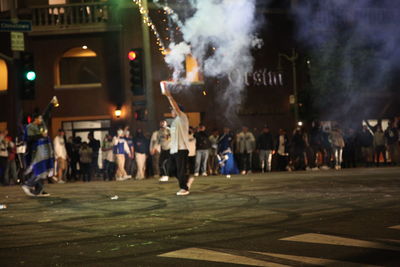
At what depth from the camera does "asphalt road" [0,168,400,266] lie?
7.66 m

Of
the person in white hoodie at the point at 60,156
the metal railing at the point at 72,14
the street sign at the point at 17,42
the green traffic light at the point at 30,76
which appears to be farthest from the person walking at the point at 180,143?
the metal railing at the point at 72,14

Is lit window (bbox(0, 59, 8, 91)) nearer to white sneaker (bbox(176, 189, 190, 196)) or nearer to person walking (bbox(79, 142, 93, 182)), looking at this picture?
person walking (bbox(79, 142, 93, 182))

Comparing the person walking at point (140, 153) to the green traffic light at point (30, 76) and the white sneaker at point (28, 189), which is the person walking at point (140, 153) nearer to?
the green traffic light at point (30, 76)

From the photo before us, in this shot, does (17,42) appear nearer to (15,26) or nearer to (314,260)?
(15,26)

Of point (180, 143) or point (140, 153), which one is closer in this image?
point (180, 143)

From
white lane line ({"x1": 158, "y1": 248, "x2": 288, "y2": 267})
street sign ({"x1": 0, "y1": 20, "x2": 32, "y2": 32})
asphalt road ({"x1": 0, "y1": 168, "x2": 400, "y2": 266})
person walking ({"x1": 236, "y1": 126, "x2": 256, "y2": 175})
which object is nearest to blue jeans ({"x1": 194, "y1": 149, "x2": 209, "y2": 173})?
person walking ({"x1": 236, "y1": 126, "x2": 256, "y2": 175})

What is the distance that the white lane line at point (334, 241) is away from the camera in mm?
8030

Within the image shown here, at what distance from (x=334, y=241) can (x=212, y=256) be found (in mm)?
1535

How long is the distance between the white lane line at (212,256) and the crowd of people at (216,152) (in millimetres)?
15274

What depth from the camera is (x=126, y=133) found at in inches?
1005

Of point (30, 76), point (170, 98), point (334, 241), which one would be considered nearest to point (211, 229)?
point (334, 241)

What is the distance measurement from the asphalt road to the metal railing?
1797cm

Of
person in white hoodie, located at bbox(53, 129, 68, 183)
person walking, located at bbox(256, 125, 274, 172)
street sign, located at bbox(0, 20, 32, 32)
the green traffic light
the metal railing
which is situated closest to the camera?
the green traffic light

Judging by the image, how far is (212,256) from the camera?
766 cm
